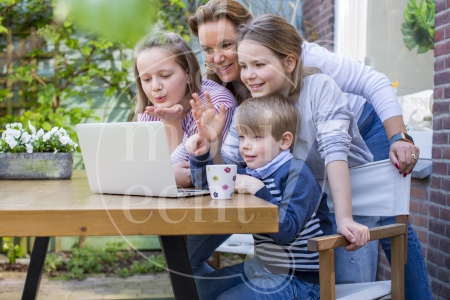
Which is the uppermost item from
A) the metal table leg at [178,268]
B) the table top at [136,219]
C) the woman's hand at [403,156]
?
the woman's hand at [403,156]

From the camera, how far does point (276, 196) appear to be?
1588mm

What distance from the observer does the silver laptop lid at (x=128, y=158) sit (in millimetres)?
1350

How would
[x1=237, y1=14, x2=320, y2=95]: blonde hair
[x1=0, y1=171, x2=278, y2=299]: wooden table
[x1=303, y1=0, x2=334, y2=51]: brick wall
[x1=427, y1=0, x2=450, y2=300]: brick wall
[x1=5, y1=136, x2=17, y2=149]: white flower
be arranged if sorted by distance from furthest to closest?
1. [x1=303, y1=0, x2=334, y2=51]: brick wall
2. [x1=427, y1=0, x2=450, y2=300]: brick wall
3. [x1=5, y1=136, x2=17, y2=149]: white flower
4. [x1=237, y1=14, x2=320, y2=95]: blonde hair
5. [x1=0, y1=171, x2=278, y2=299]: wooden table

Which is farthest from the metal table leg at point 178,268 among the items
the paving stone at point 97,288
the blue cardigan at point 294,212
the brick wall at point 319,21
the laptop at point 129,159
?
the brick wall at point 319,21

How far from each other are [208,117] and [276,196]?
12.0 inches

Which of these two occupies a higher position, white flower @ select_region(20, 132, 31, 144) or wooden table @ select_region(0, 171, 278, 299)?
white flower @ select_region(20, 132, 31, 144)

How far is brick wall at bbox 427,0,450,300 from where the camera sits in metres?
2.51

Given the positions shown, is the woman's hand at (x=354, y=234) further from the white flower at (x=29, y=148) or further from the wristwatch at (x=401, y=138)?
the white flower at (x=29, y=148)

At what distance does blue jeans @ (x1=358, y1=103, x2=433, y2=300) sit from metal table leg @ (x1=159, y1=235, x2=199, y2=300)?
835mm

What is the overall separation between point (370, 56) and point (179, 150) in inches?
85.3

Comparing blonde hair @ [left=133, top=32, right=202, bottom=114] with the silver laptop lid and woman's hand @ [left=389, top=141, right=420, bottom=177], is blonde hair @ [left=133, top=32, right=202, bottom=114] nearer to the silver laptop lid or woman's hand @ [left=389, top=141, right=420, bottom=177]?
the silver laptop lid

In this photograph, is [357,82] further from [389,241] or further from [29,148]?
[29,148]

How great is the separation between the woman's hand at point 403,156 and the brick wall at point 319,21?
7.73 ft

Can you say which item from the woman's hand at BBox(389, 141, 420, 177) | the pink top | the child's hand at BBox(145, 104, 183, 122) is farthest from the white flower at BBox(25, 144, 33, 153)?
the woman's hand at BBox(389, 141, 420, 177)
